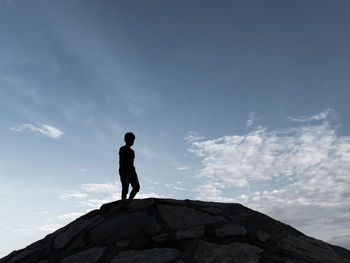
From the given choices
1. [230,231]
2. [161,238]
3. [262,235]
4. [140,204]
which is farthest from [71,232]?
[262,235]

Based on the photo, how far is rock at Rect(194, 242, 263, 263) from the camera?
3.84m

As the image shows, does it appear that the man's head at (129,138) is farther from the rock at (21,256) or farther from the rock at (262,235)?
the rock at (262,235)

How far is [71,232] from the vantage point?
17.4ft

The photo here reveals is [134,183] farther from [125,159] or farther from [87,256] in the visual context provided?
[87,256]

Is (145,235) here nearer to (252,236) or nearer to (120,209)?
(120,209)

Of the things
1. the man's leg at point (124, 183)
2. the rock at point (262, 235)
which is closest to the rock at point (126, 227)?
the rock at point (262, 235)

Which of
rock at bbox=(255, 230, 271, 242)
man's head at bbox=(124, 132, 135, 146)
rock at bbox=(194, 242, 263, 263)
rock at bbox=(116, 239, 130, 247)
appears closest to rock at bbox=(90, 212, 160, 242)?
rock at bbox=(116, 239, 130, 247)

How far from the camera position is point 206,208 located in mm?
5680

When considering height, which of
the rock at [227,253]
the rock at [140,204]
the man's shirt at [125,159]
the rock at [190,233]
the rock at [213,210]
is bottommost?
the rock at [227,253]

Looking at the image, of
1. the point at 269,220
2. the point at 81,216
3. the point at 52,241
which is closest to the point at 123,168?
the point at 81,216

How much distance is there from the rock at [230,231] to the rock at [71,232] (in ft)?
7.55

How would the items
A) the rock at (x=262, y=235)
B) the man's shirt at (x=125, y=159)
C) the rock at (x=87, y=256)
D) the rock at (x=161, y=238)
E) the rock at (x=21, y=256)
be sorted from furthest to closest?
1. the man's shirt at (x=125, y=159)
2. the rock at (x=21, y=256)
3. the rock at (x=262, y=235)
4. the rock at (x=161, y=238)
5. the rock at (x=87, y=256)

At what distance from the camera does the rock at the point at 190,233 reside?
4391 mm

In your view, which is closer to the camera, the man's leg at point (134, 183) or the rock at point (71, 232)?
the rock at point (71, 232)
